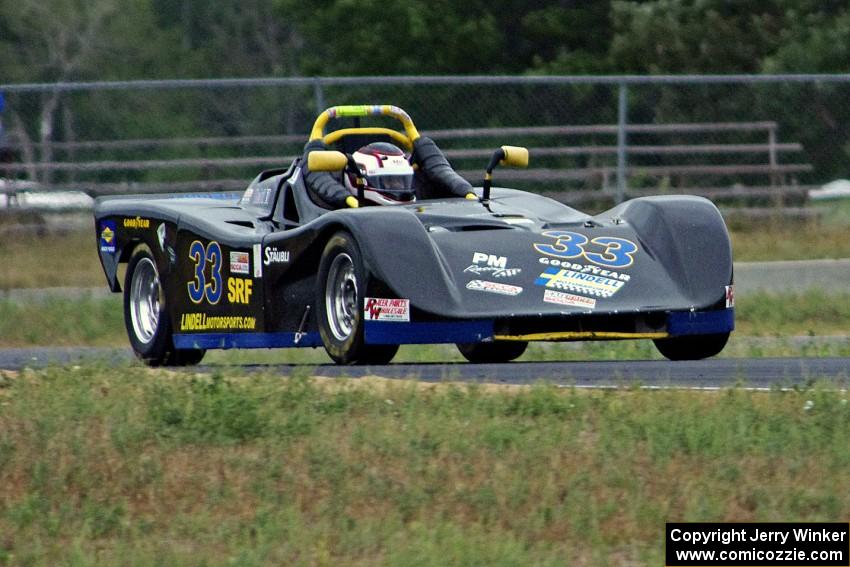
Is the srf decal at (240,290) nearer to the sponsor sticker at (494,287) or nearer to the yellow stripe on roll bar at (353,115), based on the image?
the yellow stripe on roll bar at (353,115)

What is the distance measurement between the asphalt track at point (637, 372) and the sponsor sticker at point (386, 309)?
0.85 ft

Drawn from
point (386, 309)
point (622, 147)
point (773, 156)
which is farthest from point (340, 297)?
point (773, 156)

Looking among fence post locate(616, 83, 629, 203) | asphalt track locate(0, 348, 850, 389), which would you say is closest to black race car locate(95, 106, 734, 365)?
asphalt track locate(0, 348, 850, 389)

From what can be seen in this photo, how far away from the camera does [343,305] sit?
373 inches

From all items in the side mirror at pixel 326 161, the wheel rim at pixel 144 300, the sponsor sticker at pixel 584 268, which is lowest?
the wheel rim at pixel 144 300

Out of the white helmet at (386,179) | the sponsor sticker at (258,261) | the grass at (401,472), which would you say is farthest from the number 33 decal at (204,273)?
the grass at (401,472)

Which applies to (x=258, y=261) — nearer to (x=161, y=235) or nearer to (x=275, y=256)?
(x=275, y=256)

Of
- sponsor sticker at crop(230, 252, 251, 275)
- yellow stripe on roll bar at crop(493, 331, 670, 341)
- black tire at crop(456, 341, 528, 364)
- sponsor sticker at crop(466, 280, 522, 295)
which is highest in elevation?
sponsor sticker at crop(466, 280, 522, 295)

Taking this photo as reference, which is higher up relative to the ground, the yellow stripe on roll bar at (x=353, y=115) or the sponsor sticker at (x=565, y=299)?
the yellow stripe on roll bar at (x=353, y=115)

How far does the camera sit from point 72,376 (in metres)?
8.65

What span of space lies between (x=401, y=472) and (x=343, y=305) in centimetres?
322

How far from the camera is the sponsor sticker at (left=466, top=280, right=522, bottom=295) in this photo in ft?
29.7

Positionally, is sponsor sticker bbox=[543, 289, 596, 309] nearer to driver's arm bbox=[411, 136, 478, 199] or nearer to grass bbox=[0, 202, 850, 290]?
driver's arm bbox=[411, 136, 478, 199]

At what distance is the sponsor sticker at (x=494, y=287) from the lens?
29.7 ft
